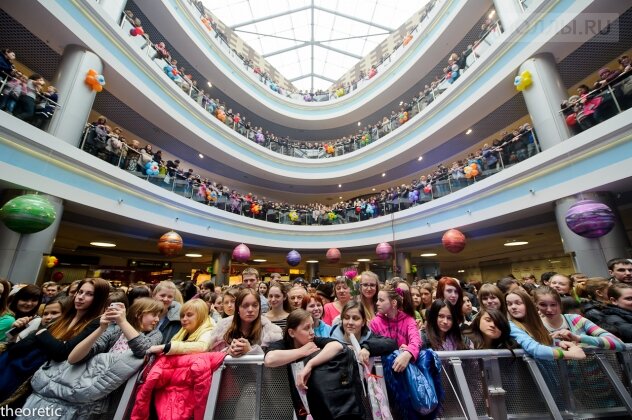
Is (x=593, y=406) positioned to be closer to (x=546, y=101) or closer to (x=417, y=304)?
(x=417, y=304)

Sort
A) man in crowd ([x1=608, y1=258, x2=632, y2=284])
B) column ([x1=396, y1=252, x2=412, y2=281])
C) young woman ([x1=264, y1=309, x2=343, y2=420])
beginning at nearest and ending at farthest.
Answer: young woman ([x1=264, y1=309, x2=343, y2=420]), man in crowd ([x1=608, y1=258, x2=632, y2=284]), column ([x1=396, y1=252, x2=412, y2=281])

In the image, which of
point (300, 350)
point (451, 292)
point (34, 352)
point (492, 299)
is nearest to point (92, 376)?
point (34, 352)

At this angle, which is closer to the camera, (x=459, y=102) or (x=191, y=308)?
(x=191, y=308)

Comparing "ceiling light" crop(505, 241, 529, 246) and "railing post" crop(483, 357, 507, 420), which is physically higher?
"ceiling light" crop(505, 241, 529, 246)

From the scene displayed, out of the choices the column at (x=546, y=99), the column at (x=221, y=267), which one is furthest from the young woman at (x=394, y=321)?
the column at (x=221, y=267)

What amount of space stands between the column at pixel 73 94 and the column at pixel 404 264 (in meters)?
12.4

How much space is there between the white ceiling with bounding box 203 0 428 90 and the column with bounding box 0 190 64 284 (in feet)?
53.1

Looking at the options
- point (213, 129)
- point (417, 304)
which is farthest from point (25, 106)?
point (417, 304)

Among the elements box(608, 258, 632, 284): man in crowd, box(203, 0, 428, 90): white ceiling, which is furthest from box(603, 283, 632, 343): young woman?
box(203, 0, 428, 90): white ceiling

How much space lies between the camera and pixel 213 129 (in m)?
12.0

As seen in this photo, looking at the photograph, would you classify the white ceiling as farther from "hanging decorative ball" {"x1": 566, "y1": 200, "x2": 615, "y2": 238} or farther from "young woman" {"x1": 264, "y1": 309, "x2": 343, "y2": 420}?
"young woman" {"x1": 264, "y1": 309, "x2": 343, "y2": 420}

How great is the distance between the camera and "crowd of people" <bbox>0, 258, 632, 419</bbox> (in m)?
1.95

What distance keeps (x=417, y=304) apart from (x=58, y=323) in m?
4.58

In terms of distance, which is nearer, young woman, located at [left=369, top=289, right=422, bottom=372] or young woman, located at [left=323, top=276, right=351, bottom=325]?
young woman, located at [left=369, top=289, right=422, bottom=372]
